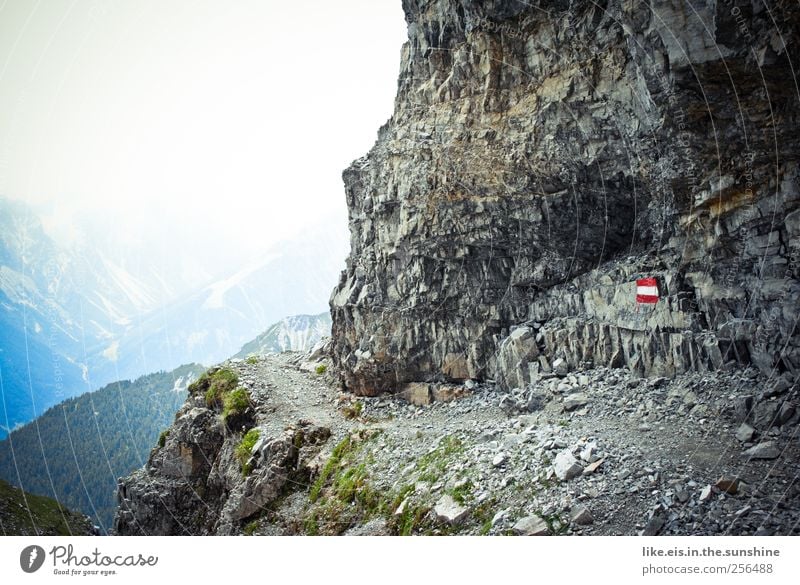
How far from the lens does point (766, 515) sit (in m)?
8.03

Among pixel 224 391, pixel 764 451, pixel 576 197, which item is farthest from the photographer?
pixel 224 391

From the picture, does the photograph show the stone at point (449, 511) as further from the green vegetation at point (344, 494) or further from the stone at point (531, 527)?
the green vegetation at point (344, 494)

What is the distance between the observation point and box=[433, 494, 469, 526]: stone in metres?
10.3

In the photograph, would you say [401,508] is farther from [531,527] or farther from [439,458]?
[531,527]

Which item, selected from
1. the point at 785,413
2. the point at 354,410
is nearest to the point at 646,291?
the point at 785,413

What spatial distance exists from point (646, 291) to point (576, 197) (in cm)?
449

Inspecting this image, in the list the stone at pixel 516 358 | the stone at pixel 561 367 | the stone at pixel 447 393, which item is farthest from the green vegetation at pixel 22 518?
the stone at pixel 561 367

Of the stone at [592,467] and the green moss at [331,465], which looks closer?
the stone at [592,467]

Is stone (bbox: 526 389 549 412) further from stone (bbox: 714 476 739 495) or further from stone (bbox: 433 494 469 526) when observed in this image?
stone (bbox: 714 476 739 495)

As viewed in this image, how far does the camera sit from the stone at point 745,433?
10055 millimetres

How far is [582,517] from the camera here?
29.2 feet

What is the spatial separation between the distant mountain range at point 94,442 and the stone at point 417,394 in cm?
3517
